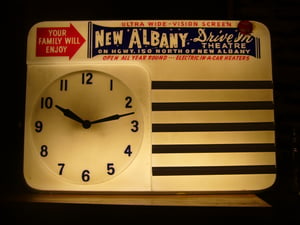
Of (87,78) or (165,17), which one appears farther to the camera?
(165,17)

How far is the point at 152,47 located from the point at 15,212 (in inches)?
32.4

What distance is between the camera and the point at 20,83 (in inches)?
58.3

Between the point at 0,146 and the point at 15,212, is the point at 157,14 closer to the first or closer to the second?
the point at 0,146

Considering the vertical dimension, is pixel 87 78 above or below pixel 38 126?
above

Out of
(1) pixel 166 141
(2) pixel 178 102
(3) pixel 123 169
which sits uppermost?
(2) pixel 178 102

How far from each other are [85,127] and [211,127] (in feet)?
1.70

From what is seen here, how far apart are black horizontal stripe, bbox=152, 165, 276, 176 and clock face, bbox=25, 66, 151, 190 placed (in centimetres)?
13

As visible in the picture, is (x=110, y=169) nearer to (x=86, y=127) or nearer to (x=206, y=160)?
(x=86, y=127)

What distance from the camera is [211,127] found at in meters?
1.22

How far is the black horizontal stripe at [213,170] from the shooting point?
47.3 inches

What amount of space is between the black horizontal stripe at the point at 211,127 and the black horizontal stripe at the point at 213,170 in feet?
0.51

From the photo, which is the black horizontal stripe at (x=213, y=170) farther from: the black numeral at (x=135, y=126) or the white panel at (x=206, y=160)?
the black numeral at (x=135, y=126)

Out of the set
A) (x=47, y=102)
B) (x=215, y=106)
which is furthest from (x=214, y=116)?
(x=47, y=102)

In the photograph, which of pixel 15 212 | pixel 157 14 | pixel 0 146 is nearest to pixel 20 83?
pixel 0 146
